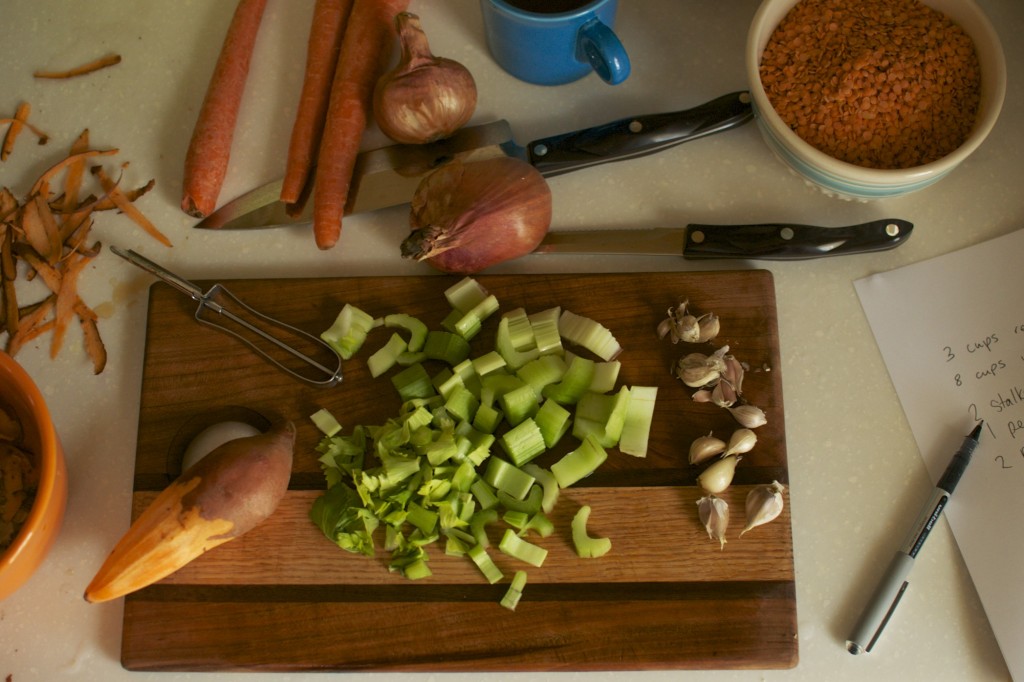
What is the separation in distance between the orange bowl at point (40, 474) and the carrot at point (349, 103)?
1.19ft

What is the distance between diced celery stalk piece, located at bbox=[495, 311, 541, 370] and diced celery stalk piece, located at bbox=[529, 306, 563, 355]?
1 centimetres

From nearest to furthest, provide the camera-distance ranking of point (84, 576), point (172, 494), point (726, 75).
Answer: point (172, 494), point (84, 576), point (726, 75)

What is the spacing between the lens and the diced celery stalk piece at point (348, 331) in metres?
1.03

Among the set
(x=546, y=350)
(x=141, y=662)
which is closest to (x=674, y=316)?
(x=546, y=350)

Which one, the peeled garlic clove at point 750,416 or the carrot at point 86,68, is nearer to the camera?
the peeled garlic clove at point 750,416

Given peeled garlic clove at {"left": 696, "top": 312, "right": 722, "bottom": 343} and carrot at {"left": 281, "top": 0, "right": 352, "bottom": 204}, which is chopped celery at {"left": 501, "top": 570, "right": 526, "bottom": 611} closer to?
peeled garlic clove at {"left": 696, "top": 312, "right": 722, "bottom": 343}

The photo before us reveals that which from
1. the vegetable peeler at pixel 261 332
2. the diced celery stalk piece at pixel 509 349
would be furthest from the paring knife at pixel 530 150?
the diced celery stalk piece at pixel 509 349

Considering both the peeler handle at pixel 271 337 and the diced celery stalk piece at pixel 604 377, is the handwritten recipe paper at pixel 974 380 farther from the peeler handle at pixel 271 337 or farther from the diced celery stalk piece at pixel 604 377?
the peeler handle at pixel 271 337

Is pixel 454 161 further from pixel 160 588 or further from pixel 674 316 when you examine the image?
pixel 160 588

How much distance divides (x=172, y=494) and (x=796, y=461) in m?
0.71

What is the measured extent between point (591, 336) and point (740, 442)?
21cm

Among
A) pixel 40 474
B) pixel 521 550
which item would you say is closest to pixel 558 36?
pixel 521 550

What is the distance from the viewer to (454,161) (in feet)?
3.42

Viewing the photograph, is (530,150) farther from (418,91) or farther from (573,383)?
(573,383)
